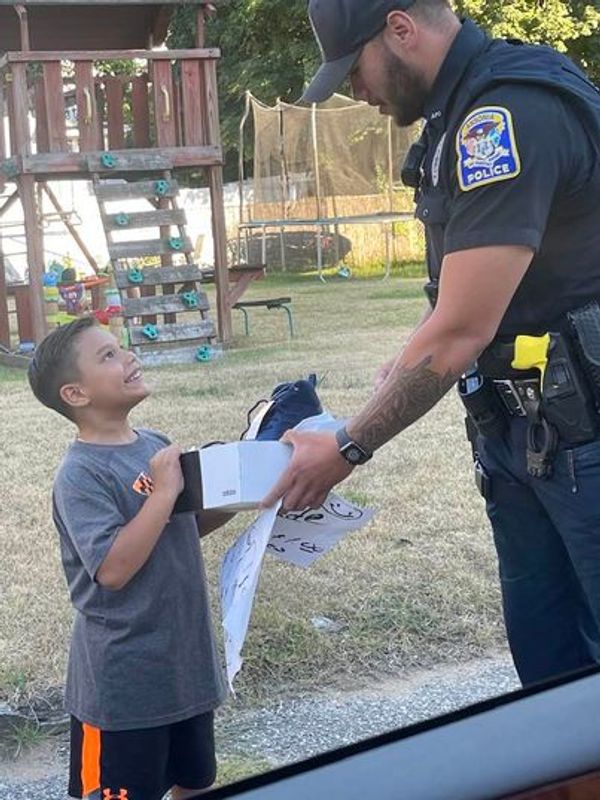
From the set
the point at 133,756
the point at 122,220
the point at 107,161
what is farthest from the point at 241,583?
the point at 107,161

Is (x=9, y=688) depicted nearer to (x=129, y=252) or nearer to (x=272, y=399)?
(x=272, y=399)

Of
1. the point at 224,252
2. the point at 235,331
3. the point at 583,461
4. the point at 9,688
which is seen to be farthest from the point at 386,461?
the point at 235,331

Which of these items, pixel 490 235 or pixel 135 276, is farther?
pixel 135 276

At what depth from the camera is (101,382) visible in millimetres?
2295

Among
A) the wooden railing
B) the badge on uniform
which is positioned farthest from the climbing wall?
the badge on uniform

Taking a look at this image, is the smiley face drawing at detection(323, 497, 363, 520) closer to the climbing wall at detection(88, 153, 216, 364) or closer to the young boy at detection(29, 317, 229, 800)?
the young boy at detection(29, 317, 229, 800)

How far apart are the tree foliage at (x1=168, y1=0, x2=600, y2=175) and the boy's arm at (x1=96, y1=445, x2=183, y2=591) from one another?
18.2 metres

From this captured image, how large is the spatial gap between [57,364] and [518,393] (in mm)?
845

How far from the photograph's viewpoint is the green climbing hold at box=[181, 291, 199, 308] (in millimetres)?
9992

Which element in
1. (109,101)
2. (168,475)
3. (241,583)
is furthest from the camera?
(109,101)

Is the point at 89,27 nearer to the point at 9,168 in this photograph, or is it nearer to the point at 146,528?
the point at 9,168

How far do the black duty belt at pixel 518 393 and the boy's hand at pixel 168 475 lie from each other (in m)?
0.56

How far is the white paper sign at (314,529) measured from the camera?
2.11 meters

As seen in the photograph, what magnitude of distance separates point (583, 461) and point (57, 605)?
239 cm
